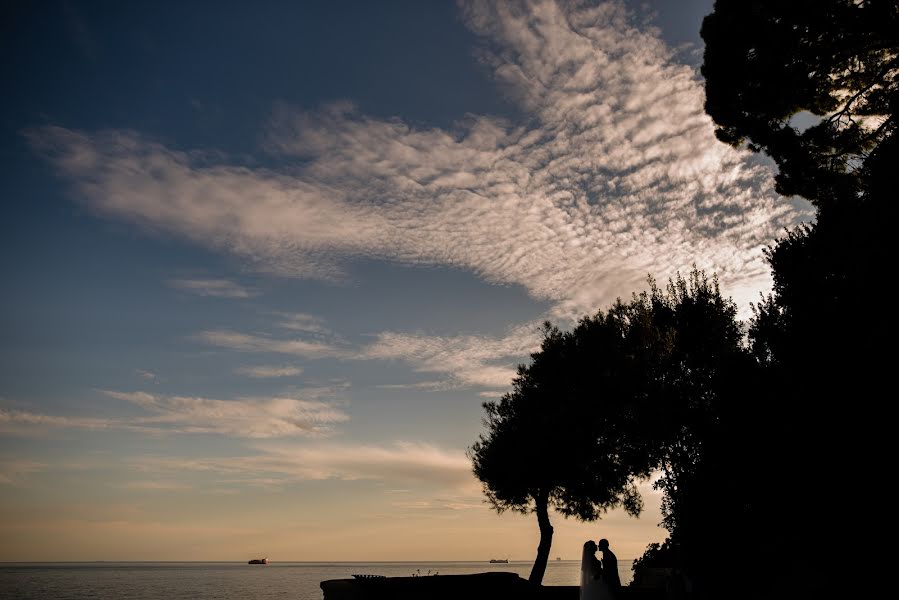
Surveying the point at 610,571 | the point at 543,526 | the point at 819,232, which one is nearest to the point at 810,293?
the point at 819,232

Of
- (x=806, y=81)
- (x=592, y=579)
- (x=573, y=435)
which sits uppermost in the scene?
(x=806, y=81)

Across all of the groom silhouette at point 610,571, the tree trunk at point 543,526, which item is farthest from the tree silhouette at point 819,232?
the tree trunk at point 543,526

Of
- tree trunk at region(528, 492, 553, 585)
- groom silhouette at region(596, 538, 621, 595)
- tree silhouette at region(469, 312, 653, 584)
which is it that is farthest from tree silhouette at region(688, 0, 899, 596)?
tree trunk at region(528, 492, 553, 585)

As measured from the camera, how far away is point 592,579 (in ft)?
43.4

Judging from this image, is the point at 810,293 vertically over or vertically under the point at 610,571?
over

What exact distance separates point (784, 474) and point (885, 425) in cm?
299

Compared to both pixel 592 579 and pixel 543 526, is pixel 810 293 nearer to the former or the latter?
pixel 592 579

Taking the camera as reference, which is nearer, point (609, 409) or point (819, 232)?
point (819, 232)

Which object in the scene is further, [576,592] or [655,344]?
[655,344]

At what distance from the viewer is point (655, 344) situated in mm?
25984

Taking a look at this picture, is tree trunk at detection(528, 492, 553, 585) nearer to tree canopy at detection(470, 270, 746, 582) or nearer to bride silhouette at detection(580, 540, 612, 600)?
tree canopy at detection(470, 270, 746, 582)

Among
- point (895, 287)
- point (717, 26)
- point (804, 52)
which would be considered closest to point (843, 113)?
point (804, 52)

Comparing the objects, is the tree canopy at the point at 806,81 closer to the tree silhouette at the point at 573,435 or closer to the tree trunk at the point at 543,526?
the tree silhouette at the point at 573,435

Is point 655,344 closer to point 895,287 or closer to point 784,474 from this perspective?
point 784,474
